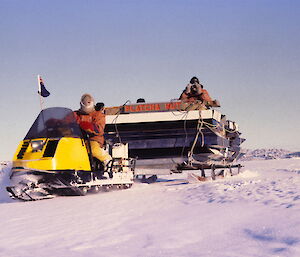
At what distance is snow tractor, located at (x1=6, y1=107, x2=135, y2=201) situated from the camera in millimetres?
8547

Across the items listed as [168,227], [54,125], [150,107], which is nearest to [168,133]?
[150,107]

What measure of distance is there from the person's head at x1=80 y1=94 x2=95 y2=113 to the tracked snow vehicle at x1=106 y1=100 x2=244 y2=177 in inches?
114

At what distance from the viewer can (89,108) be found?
10.5 meters

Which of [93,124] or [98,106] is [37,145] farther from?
[98,106]

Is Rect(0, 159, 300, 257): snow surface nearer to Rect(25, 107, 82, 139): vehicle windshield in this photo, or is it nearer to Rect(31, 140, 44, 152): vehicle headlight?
Rect(31, 140, 44, 152): vehicle headlight

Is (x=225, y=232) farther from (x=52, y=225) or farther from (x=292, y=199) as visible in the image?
(x=52, y=225)

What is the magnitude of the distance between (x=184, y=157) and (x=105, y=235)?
874 centimetres

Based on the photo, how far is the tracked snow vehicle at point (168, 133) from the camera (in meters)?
13.0

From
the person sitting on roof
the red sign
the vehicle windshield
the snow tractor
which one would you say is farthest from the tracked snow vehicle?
the vehicle windshield

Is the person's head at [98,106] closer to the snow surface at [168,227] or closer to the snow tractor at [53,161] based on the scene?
the snow tractor at [53,161]

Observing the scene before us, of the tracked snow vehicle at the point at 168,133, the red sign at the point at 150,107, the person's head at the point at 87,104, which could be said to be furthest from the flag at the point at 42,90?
the red sign at the point at 150,107

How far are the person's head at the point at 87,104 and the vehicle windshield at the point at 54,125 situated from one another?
1200 mm

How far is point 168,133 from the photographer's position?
13.2 m

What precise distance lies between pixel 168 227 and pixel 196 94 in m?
9.92
